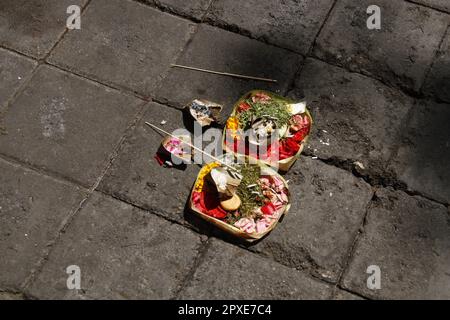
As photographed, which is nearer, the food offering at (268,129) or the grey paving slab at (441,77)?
the food offering at (268,129)

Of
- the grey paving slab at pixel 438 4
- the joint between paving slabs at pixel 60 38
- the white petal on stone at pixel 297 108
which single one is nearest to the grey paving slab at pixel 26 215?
the joint between paving slabs at pixel 60 38

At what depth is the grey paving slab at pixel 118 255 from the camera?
9.88 ft

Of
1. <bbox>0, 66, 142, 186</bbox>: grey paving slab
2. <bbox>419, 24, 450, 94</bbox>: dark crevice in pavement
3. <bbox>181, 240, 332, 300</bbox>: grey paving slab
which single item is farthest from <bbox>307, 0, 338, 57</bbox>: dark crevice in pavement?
<bbox>181, 240, 332, 300</bbox>: grey paving slab

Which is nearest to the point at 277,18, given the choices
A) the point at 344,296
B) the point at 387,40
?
the point at 387,40

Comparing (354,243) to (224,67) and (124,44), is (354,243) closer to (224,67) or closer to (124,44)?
(224,67)

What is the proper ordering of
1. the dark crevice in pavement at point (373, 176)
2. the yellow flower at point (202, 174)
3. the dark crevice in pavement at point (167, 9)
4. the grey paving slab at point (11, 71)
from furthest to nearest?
1. the dark crevice in pavement at point (167, 9)
2. the grey paving slab at point (11, 71)
3. the dark crevice in pavement at point (373, 176)
4. the yellow flower at point (202, 174)

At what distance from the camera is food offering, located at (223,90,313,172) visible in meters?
3.34

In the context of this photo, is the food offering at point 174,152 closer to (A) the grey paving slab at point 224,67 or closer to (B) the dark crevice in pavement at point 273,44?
(A) the grey paving slab at point 224,67

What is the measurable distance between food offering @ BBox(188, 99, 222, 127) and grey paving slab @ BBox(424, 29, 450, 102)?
50.7 inches

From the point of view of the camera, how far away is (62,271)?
9.96 ft

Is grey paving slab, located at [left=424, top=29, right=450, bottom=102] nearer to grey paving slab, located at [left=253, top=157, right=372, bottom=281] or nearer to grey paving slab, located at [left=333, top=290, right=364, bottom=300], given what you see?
grey paving slab, located at [left=253, top=157, right=372, bottom=281]

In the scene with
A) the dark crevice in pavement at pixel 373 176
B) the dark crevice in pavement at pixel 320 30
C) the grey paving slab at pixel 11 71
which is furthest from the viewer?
the dark crevice in pavement at pixel 320 30

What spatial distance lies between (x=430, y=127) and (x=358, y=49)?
68 centimetres

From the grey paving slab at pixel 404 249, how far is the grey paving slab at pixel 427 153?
0.10 m
